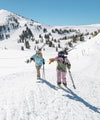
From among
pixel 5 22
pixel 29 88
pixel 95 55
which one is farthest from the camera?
pixel 5 22

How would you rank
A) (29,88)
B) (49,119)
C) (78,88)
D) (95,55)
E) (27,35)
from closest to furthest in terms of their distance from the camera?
(49,119) < (29,88) < (78,88) < (95,55) < (27,35)

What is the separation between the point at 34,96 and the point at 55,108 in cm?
106

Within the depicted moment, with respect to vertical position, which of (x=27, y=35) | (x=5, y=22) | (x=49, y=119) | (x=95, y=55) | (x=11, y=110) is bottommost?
(x=49, y=119)

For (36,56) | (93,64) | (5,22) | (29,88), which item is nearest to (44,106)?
(29,88)

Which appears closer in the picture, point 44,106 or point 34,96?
point 44,106

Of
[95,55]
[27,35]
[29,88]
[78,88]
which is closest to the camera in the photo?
[29,88]

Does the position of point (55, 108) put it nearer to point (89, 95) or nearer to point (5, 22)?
point (89, 95)

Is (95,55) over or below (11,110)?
over

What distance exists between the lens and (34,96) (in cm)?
477

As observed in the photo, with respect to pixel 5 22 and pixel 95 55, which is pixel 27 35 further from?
pixel 95 55

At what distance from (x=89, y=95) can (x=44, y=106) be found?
2.88 metres

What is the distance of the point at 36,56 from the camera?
692cm

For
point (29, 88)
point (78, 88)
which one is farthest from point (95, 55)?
point (29, 88)

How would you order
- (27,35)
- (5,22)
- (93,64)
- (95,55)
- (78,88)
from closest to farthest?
(78,88)
(93,64)
(95,55)
(27,35)
(5,22)
